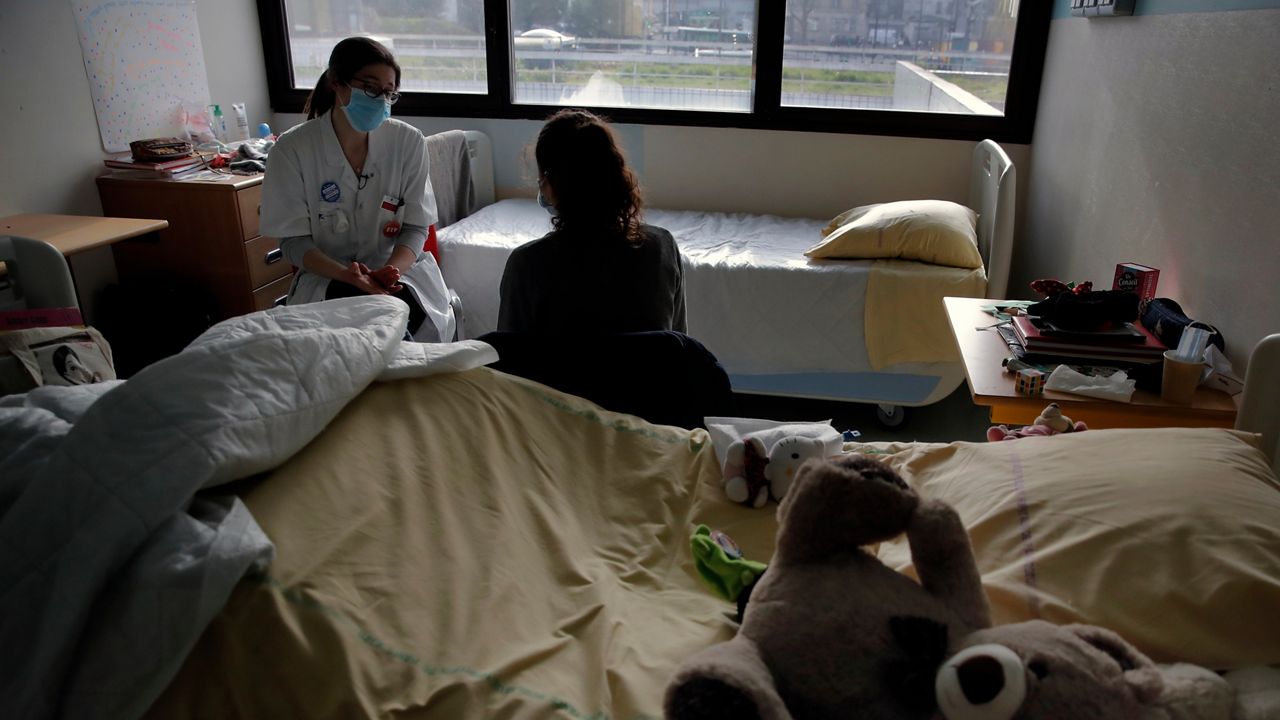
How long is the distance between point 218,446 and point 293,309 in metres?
0.50

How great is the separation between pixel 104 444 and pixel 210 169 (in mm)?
2606

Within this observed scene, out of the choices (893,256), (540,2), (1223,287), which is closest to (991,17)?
(893,256)

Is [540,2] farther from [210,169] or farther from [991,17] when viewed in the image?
[991,17]

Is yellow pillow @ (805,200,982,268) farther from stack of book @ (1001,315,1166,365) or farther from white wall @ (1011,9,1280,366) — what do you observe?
stack of book @ (1001,315,1166,365)

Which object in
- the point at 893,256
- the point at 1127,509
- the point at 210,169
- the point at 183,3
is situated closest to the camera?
the point at 1127,509

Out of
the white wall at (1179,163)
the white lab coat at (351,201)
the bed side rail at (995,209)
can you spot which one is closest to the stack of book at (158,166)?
the white lab coat at (351,201)

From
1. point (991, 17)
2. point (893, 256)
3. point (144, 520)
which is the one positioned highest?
point (991, 17)

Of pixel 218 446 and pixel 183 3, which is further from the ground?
pixel 183 3

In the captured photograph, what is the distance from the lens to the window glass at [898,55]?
138 inches

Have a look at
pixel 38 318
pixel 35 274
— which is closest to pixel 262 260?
pixel 35 274

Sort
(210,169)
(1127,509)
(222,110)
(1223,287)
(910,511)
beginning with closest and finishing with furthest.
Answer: (910,511) → (1127,509) → (1223,287) → (210,169) → (222,110)

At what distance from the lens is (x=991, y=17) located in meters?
3.47

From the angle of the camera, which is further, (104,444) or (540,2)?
(540,2)

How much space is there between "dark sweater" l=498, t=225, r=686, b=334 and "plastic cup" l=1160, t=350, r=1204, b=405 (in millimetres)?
994
